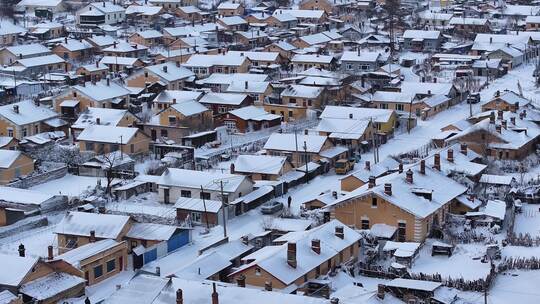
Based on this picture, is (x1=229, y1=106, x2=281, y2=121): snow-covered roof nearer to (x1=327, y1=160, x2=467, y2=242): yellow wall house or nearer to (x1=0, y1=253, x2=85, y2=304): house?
(x1=327, y1=160, x2=467, y2=242): yellow wall house

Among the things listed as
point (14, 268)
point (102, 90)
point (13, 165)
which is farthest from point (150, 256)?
point (102, 90)

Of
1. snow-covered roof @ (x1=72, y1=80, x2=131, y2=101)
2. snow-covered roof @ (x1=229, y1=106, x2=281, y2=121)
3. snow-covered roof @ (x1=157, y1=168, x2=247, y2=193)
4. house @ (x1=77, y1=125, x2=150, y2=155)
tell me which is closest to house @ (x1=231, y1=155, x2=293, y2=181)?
snow-covered roof @ (x1=157, y1=168, x2=247, y2=193)

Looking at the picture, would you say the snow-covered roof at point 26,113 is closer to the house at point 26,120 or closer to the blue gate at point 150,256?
the house at point 26,120

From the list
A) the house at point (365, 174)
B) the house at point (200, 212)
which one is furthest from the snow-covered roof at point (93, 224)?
the house at point (365, 174)

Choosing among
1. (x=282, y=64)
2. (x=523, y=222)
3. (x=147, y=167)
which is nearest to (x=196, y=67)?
(x=282, y=64)

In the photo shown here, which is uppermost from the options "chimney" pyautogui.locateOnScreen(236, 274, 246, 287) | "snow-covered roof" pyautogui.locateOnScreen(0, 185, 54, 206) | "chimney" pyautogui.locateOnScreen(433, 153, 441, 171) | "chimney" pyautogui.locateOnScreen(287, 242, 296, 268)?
"chimney" pyautogui.locateOnScreen(287, 242, 296, 268)

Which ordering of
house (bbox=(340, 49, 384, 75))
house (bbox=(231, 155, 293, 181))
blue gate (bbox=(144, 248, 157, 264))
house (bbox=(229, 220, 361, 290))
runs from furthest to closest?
house (bbox=(340, 49, 384, 75)) < house (bbox=(231, 155, 293, 181)) < blue gate (bbox=(144, 248, 157, 264)) < house (bbox=(229, 220, 361, 290))

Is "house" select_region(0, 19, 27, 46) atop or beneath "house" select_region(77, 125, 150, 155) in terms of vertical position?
beneath

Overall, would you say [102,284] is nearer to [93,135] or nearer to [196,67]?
[93,135]
